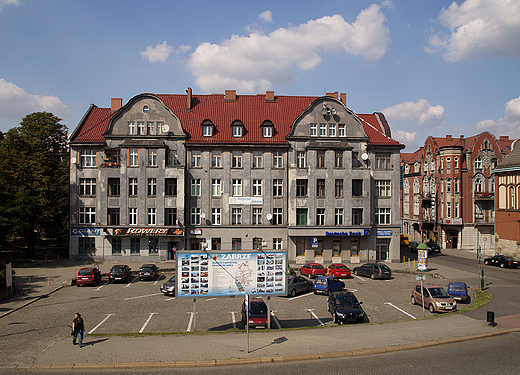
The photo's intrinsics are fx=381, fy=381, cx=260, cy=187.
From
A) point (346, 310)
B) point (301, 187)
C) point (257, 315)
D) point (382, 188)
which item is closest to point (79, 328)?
point (257, 315)

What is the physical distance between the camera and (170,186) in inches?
1769

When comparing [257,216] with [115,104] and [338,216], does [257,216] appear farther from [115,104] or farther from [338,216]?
[115,104]

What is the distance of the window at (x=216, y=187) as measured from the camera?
45.8 m

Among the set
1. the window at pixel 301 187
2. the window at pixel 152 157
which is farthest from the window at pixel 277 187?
the window at pixel 152 157

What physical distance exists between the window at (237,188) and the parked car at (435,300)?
80.2 feet

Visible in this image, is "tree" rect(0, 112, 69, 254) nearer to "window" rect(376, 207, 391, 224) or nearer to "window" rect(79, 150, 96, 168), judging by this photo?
"window" rect(79, 150, 96, 168)

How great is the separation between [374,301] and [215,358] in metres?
15.9

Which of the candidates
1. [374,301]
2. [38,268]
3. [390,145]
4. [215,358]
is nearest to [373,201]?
[390,145]

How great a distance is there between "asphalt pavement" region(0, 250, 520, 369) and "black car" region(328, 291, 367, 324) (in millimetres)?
1161

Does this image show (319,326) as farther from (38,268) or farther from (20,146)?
(20,146)

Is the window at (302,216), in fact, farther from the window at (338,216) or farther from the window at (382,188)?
the window at (382,188)

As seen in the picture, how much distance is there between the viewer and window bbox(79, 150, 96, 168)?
149 feet

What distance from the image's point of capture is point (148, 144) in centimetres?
4406

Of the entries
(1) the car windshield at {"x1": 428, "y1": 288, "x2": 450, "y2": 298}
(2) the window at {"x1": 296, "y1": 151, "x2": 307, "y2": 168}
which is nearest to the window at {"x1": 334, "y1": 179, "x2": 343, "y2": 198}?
(2) the window at {"x1": 296, "y1": 151, "x2": 307, "y2": 168}
